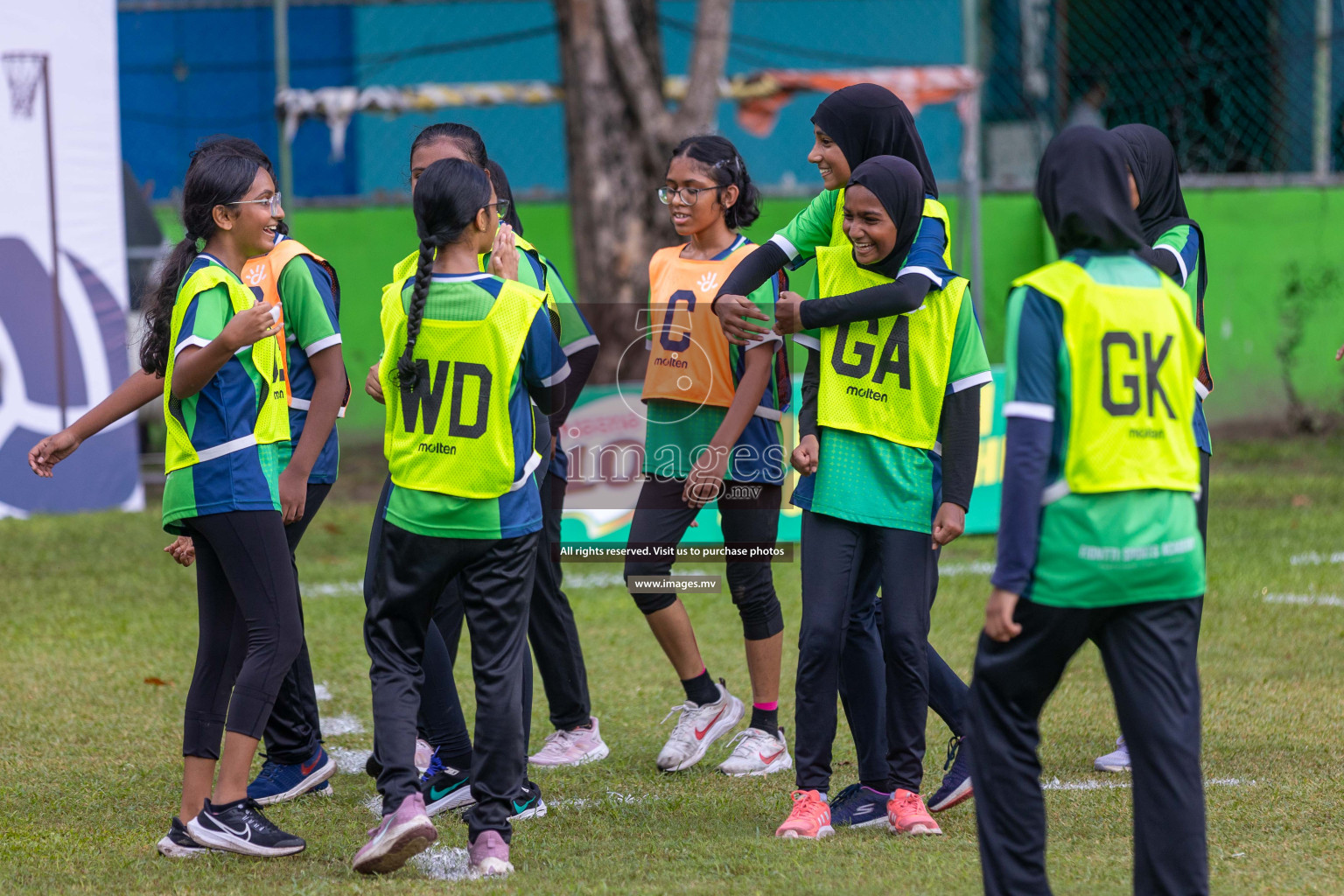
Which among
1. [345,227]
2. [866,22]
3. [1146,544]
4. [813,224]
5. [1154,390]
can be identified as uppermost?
[866,22]

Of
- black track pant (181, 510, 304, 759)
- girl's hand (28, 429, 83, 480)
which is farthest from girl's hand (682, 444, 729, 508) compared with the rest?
girl's hand (28, 429, 83, 480)

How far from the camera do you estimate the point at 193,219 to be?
4.00 meters

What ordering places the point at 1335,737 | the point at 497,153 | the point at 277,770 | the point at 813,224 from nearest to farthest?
the point at 813,224, the point at 277,770, the point at 1335,737, the point at 497,153

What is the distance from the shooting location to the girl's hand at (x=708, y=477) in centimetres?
460

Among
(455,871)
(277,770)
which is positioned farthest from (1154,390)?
(277,770)

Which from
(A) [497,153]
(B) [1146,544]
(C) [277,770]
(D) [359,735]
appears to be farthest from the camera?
(A) [497,153]

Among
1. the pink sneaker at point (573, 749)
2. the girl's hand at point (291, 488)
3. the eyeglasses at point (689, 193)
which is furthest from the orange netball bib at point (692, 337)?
the girl's hand at point (291, 488)

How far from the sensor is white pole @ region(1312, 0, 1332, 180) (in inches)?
512

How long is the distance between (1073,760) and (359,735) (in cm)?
257

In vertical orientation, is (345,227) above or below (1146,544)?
above

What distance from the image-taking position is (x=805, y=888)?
3.58m

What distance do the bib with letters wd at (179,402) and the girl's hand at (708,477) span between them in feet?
4.34

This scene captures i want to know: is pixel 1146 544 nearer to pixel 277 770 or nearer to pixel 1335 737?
pixel 1335 737

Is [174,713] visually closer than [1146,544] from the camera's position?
No
